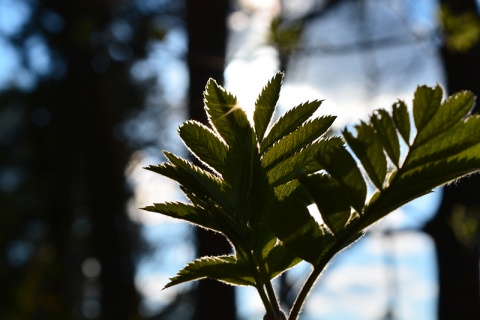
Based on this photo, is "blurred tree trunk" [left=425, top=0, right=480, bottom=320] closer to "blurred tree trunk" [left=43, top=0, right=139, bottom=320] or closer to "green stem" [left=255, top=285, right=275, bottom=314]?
"green stem" [left=255, top=285, right=275, bottom=314]

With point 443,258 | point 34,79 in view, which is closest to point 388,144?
point 443,258

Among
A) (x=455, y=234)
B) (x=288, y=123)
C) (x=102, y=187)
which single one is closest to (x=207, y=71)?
(x=455, y=234)

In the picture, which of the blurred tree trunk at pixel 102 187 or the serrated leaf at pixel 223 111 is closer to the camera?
the serrated leaf at pixel 223 111

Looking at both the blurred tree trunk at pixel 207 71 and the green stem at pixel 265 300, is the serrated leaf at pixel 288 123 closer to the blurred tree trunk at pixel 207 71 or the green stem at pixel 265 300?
the green stem at pixel 265 300

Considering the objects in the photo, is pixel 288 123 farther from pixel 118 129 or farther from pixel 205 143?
pixel 118 129

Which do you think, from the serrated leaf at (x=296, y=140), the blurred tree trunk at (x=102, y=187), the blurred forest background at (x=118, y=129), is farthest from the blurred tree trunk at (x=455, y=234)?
the blurred tree trunk at (x=102, y=187)

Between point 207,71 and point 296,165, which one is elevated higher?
point 207,71
